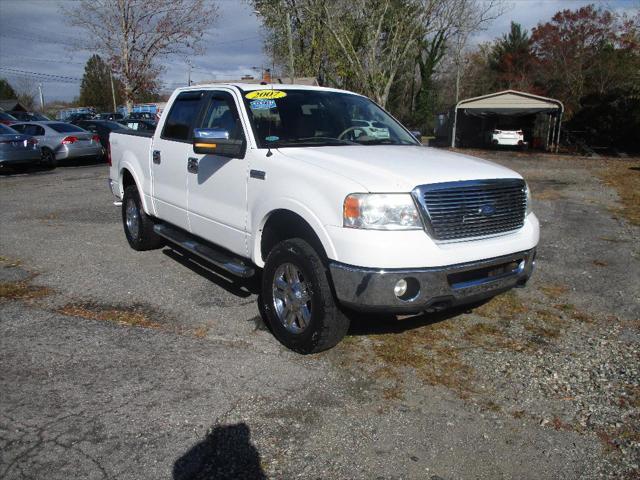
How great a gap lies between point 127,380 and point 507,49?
183 feet

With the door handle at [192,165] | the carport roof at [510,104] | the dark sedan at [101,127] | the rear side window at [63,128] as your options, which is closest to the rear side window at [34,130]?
the rear side window at [63,128]

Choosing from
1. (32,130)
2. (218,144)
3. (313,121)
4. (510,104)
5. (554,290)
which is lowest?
(554,290)

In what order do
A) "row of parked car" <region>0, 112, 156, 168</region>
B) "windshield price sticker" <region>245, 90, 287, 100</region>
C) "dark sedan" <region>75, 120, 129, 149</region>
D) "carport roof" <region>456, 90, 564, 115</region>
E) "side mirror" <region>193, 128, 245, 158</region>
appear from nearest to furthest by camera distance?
"side mirror" <region>193, 128, 245, 158</region> < "windshield price sticker" <region>245, 90, 287, 100</region> < "row of parked car" <region>0, 112, 156, 168</region> < "dark sedan" <region>75, 120, 129, 149</region> < "carport roof" <region>456, 90, 564, 115</region>

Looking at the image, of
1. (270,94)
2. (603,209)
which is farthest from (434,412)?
(603,209)

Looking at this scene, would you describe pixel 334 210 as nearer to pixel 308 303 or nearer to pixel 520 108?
pixel 308 303

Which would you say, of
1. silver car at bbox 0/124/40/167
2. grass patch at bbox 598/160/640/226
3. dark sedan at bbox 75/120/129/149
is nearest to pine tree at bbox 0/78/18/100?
dark sedan at bbox 75/120/129/149

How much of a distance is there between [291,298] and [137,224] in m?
3.56

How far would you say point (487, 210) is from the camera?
3799 mm

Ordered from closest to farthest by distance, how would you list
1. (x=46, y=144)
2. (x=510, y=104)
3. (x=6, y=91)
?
(x=46, y=144) → (x=510, y=104) → (x=6, y=91)

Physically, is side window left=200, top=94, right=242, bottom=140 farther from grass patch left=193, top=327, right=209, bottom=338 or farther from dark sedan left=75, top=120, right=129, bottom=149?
dark sedan left=75, top=120, right=129, bottom=149

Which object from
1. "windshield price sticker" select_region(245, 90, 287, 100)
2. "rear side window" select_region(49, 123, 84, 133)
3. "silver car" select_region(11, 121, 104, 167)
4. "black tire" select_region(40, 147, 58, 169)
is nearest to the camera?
"windshield price sticker" select_region(245, 90, 287, 100)

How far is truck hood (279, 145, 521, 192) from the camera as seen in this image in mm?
3534

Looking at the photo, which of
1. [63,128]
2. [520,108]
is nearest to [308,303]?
[63,128]

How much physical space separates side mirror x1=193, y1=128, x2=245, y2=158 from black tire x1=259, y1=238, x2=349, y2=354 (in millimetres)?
919
